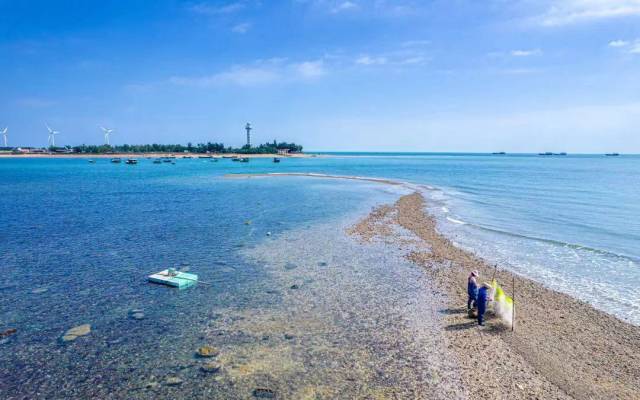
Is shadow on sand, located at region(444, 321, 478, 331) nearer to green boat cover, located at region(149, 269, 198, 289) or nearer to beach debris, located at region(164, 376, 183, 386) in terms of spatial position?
beach debris, located at region(164, 376, 183, 386)

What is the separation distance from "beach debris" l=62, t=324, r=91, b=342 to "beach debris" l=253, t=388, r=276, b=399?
26.3 feet

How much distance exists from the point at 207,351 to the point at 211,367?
957mm

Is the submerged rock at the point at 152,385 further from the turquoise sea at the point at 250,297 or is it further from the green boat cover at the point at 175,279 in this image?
the green boat cover at the point at 175,279

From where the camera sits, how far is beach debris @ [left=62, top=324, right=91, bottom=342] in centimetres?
1357

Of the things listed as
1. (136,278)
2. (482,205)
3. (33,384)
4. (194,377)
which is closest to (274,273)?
(136,278)

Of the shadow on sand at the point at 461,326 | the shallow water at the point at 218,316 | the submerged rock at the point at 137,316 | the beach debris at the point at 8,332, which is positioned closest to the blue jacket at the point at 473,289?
the shadow on sand at the point at 461,326

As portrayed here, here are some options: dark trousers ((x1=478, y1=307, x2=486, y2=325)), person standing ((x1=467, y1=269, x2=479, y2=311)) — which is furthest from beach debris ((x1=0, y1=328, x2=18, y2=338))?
person standing ((x1=467, y1=269, x2=479, y2=311))

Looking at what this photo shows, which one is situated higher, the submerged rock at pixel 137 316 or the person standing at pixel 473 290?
the person standing at pixel 473 290

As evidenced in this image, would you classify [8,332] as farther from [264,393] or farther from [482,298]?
[482,298]

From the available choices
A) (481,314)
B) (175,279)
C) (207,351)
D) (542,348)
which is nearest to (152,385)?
(207,351)

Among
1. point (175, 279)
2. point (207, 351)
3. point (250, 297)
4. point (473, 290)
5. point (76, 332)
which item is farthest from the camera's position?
point (175, 279)

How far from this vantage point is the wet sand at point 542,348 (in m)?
11.0

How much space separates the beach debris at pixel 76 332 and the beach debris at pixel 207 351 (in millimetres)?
5040

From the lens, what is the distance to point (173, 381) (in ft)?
36.6
